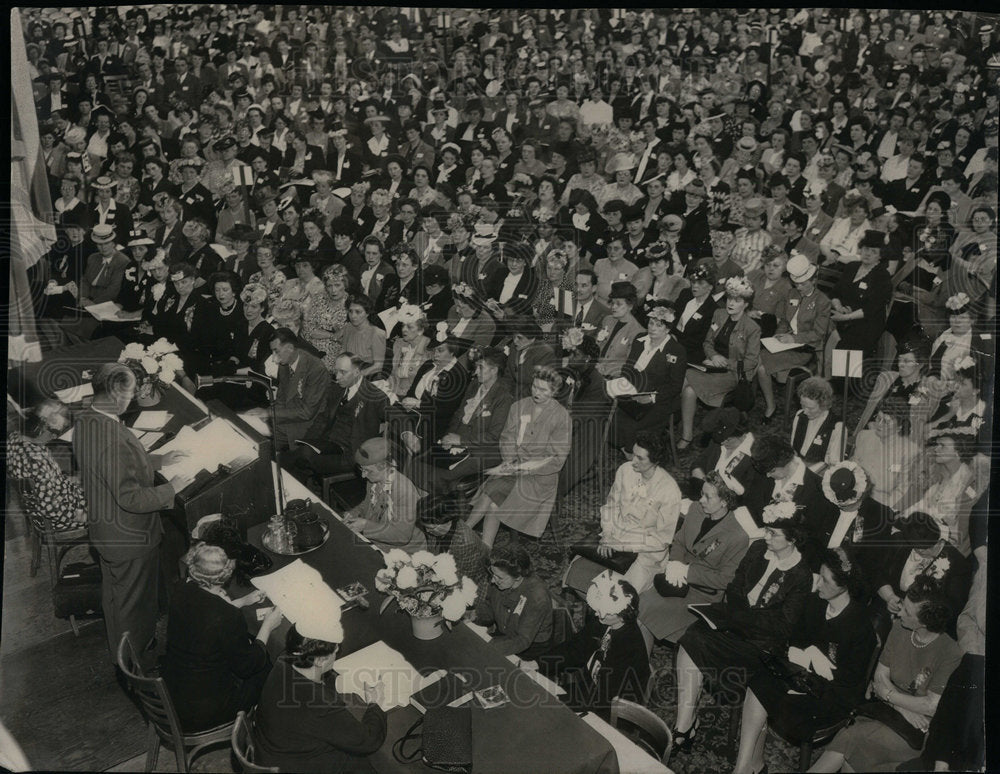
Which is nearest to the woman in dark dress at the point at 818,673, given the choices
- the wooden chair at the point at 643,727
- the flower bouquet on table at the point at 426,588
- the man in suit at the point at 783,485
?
the man in suit at the point at 783,485

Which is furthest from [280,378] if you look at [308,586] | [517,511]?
[517,511]

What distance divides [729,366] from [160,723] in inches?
149

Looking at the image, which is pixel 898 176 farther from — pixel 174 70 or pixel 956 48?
pixel 174 70

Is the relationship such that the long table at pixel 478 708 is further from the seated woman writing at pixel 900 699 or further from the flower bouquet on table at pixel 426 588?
the seated woman writing at pixel 900 699

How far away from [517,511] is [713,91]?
108 inches

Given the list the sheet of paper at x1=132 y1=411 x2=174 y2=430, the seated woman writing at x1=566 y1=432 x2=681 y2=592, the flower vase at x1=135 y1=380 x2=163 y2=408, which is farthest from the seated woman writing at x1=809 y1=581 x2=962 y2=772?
the flower vase at x1=135 y1=380 x2=163 y2=408

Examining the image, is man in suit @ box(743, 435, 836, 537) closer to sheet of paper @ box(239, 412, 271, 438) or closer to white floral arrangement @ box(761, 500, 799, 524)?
white floral arrangement @ box(761, 500, 799, 524)

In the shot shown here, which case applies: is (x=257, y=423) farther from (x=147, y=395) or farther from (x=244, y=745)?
(x=244, y=745)

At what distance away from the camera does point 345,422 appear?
5770 mm

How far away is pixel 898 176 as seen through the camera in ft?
18.9

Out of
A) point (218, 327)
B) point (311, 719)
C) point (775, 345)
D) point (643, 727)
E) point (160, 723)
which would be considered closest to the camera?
point (311, 719)

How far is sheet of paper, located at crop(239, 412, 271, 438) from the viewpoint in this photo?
5.78 m

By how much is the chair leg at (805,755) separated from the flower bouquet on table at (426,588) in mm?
2034

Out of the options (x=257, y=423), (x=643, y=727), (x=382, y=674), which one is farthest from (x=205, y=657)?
(x=643, y=727)
